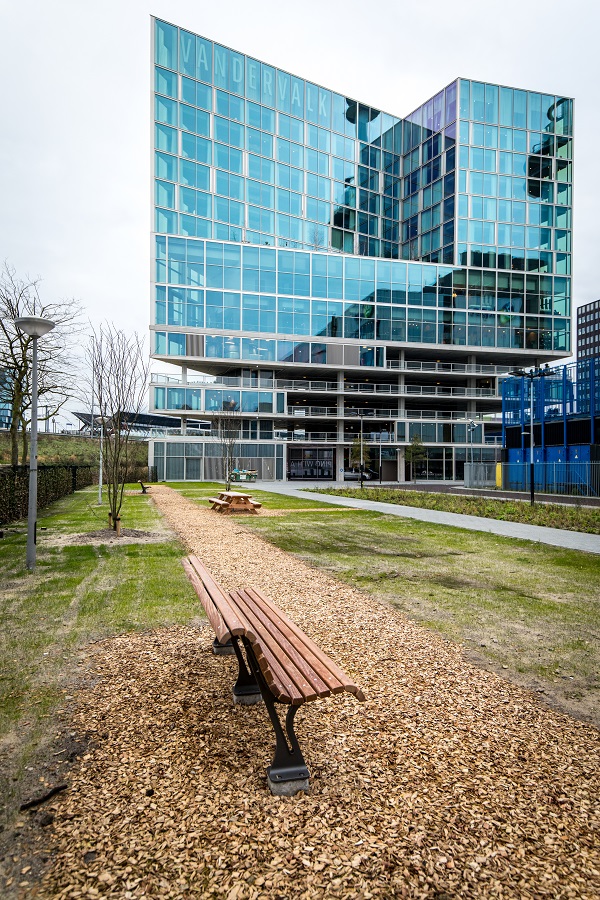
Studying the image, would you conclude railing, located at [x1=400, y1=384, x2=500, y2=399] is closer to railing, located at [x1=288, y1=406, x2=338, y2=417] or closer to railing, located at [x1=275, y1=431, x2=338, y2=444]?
railing, located at [x1=288, y1=406, x2=338, y2=417]

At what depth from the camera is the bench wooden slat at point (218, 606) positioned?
366 centimetres

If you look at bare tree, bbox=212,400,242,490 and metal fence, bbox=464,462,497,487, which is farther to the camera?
bare tree, bbox=212,400,242,490

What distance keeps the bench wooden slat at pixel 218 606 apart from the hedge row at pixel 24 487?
1105 centimetres

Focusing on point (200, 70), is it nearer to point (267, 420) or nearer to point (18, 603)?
point (267, 420)

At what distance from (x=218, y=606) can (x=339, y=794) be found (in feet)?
5.61

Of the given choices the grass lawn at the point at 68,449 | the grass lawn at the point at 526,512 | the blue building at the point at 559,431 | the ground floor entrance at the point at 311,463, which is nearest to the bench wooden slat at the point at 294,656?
the grass lawn at the point at 526,512

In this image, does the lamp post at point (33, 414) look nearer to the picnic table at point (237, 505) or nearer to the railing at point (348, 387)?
the picnic table at point (237, 505)

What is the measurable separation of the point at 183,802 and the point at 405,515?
18139mm

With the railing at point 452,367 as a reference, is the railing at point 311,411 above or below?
below

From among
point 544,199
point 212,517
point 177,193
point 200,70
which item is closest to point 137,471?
point 177,193

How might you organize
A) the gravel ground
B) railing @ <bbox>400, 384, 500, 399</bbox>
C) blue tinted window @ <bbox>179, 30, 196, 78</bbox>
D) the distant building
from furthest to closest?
the distant building, railing @ <bbox>400, 384, 500, 399</bbox>, blue tinted window @ <bbox>179, 30, 196, 78</bbox>, the gravel ground

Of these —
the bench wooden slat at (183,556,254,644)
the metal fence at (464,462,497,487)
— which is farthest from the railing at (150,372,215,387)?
the bench wooden slat at (183,556,254,644)

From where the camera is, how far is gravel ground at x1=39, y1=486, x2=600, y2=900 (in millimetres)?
2701

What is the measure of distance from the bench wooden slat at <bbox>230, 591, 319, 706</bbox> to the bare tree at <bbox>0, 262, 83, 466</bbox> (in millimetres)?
17777
